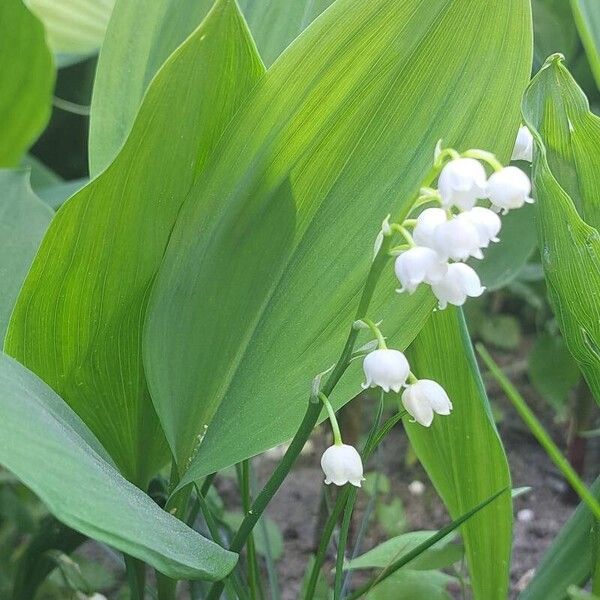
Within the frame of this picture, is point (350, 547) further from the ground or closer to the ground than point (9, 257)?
closer to the ground

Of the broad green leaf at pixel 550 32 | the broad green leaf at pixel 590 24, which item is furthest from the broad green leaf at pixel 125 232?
the broad green leaf at pixel 550 32

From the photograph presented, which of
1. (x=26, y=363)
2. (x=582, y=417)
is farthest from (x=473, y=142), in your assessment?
Result: (x=582, y=417)

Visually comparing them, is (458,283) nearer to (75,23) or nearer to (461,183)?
(461,183)

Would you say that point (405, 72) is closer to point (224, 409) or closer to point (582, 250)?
point (582, 250)

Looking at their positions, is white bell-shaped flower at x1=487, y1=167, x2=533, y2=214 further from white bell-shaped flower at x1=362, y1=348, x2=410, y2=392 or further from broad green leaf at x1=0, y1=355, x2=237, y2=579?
broad green leaf at x1=0, y1=355, x2=237, y2=579

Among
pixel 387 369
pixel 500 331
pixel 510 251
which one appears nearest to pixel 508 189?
pixel 387 369

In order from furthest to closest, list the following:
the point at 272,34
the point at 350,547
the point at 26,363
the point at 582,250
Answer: the point at 350,547 < the point at 272,34 < the point at 26,363 < the point at 582,250

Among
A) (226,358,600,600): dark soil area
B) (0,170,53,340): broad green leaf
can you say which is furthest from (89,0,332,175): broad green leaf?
(226,358,600,600): dark soil area
